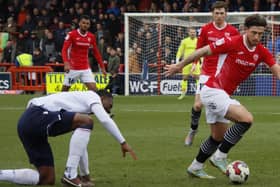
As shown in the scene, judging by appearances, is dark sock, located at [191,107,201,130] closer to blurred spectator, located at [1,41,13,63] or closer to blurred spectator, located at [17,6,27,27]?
blurred spectator, located at [1,41,13,63]

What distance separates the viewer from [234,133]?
9453mm

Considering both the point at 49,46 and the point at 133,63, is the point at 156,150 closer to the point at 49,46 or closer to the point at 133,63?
the point at 133,63

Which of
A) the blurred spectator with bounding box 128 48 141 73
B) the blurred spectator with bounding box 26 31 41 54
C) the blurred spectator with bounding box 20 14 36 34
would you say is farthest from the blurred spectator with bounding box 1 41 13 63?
the blurred spectator with bounding box 128 48 141 73

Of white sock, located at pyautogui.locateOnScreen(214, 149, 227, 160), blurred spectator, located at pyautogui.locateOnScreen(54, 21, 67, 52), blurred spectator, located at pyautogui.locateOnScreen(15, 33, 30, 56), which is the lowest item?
blurred spectator, located at pyautogui.locateOnScreen(15, 33, 30, 56)

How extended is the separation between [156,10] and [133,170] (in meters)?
21.4

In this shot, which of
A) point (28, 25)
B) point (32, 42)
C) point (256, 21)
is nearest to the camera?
point (256, 21)

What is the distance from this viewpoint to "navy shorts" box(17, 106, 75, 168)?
8664 mm

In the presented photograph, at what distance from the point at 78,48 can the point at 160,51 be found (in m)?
8.68

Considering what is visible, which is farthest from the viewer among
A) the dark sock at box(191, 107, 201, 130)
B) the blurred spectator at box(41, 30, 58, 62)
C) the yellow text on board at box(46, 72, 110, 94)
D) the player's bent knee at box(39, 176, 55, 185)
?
the blurred spectator at box(41, 30, 58, 62)

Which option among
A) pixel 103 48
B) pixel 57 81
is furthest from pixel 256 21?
pixel 103 48

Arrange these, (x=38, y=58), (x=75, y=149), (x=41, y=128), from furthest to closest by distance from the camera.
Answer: (x=38, y=58), (x=41, y=128), (x=75, y=149)

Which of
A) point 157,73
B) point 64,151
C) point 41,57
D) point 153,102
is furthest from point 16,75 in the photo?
point 64,151

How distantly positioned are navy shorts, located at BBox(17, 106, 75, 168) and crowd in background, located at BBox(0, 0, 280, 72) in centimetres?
1871

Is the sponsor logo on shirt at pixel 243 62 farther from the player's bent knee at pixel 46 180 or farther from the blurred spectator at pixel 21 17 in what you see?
the blurred spectator at pixel 21 17
